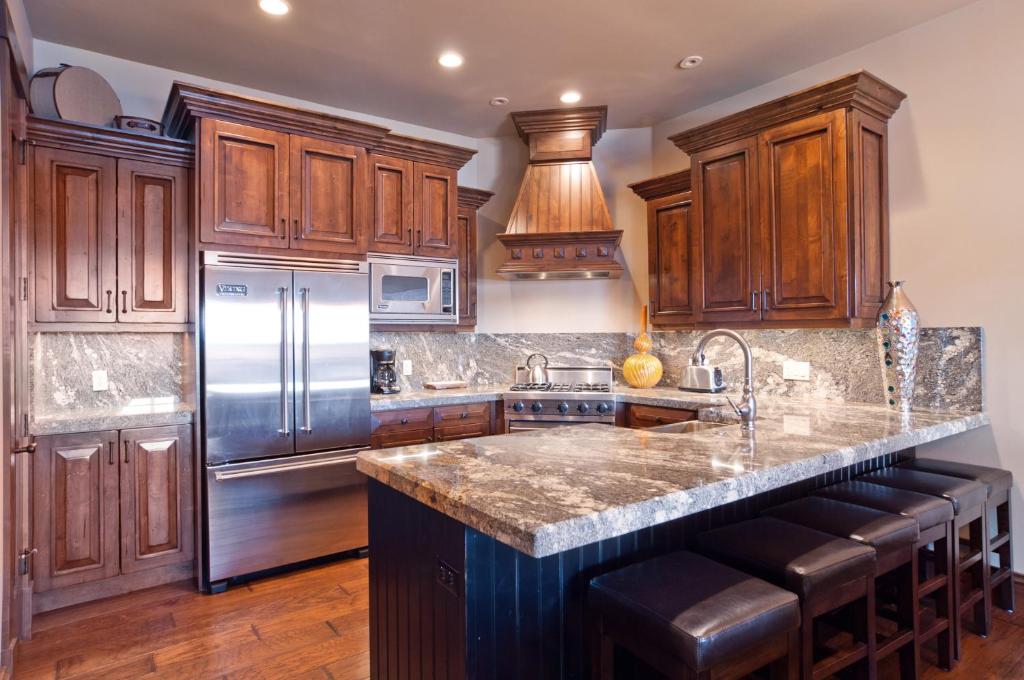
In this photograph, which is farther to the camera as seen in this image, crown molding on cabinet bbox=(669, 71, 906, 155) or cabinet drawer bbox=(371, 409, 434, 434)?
cabinet drawer bbox=(371, 409, 434, 434)

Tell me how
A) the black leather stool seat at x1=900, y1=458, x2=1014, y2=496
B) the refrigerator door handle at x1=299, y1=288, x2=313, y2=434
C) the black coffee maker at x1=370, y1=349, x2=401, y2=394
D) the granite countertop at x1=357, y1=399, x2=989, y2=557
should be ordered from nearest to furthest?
the granite countertop at x1=357, y1=399, x2=989, y2=557
the black leather stool seat at x1=900, y1=458, x2=1014, y2=496
the refrigerator door handle at x1=299, y1=288, x2=313, y2=434
the black coffee maker at x1=370, y1=349, x2=401, y2=394

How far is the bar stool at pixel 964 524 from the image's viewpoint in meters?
2.14

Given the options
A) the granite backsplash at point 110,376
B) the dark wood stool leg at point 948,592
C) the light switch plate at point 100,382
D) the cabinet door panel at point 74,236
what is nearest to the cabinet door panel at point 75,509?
the granite backsplash at point 110,376

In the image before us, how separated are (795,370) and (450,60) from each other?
2.73 m

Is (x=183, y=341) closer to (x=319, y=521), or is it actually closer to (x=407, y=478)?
(x=319, y=521)

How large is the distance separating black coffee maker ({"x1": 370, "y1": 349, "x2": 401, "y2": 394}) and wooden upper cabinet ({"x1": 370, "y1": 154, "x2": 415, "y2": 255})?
656 millimetres

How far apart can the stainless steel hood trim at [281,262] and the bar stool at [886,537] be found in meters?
2.47

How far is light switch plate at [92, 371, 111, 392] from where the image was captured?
308 centimetres

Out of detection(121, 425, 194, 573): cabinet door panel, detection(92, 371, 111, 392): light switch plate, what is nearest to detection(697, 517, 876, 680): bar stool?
detection(121, 425, 194, 573): cabinet door panel

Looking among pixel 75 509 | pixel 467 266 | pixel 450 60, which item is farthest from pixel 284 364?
pixel 450 60

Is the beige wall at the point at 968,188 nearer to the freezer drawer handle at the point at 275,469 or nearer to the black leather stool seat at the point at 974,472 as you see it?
the black leather stool seat at the point at 974,472

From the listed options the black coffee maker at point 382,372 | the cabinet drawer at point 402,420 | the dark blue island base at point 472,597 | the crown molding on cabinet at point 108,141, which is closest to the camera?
the dark blue island base at point 472,597

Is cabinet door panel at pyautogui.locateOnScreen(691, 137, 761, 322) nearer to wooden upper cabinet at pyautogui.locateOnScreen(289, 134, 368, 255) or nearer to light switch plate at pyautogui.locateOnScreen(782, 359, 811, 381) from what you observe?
light switch plate at pyautogui.locateOnScreen(782, 359, 811, 381)

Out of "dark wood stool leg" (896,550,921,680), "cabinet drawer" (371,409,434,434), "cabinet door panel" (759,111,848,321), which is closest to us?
"dark wood stool leg" (896,550,921,680)
